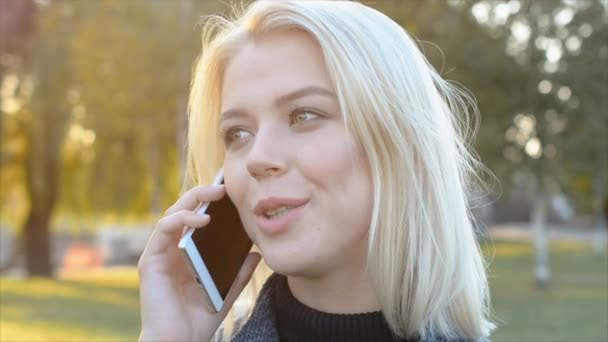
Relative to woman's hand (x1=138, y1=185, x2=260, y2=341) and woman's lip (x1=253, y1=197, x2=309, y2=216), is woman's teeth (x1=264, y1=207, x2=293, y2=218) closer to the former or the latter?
Result: woman's lip (x1=253, y1=197, x2=309, y2=216)

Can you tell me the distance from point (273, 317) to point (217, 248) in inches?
9.1

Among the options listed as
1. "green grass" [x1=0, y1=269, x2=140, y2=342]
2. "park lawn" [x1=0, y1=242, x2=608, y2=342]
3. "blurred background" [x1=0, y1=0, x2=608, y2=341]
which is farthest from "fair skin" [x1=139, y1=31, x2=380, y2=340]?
"blurred background" [x1=0, y1=0, x2=608, y2=341]

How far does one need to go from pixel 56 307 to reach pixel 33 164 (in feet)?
27.7

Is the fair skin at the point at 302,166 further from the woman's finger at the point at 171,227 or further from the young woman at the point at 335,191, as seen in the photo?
the woman's finger at the point at 171,227

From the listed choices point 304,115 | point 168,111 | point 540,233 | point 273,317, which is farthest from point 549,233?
point 304,115

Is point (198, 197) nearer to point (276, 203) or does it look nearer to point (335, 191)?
point (276, 203)

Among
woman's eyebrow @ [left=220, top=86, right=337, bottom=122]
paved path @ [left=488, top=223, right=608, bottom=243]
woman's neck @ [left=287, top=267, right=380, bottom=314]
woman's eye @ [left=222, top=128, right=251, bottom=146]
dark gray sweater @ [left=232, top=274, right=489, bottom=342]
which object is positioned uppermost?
woman's eyebrow @ [left=220, top=86, right=337, bottom=122]

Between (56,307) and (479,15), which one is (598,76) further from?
(56,307)

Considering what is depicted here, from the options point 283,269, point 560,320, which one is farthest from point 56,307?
point 283,269

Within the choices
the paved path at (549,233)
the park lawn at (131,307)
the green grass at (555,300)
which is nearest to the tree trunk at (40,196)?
the park lawn at (131,307)

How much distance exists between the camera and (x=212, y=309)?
2.01 metres

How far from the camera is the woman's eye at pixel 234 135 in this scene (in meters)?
1.92

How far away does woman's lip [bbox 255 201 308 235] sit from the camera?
173 cm

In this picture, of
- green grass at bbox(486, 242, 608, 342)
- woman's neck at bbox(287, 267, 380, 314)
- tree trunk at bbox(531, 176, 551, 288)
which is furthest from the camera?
tree trunk at bbox(531, 176, 551, 288)
